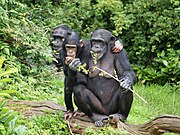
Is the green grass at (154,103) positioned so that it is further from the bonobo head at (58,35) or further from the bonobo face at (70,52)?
the bonobo face at (70,52)

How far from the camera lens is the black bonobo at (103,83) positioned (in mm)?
4719

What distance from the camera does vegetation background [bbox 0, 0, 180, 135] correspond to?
6.70 m

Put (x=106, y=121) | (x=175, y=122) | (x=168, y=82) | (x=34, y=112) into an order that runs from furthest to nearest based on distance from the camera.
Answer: (x=168, y=82), (x=34, y=112), (x=106, y=121), (x=175, y=122)

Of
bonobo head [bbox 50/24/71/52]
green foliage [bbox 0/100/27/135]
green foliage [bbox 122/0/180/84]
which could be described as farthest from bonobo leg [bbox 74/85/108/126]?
green foliage [bbox 122/0/180/84]

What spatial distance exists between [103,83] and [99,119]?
38 centimetres

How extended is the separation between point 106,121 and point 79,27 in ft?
18.2

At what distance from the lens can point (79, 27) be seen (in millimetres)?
9992

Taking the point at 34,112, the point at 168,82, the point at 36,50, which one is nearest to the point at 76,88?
the point at 34,112

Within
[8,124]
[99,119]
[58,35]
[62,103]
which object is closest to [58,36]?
[58,35]

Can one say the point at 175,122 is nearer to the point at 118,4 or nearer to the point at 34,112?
the point at 34,112

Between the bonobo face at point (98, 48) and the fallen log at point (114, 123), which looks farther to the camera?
the bonobo face at point (98, 48)

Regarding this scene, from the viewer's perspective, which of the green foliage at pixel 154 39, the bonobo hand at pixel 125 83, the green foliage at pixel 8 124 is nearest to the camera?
the green foliage at pixel 8 124

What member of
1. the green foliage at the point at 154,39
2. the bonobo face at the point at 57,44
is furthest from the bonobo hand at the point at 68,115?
the green foliage at the point at 154,39

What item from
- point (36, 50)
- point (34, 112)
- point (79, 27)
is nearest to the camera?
point (34, 112)
